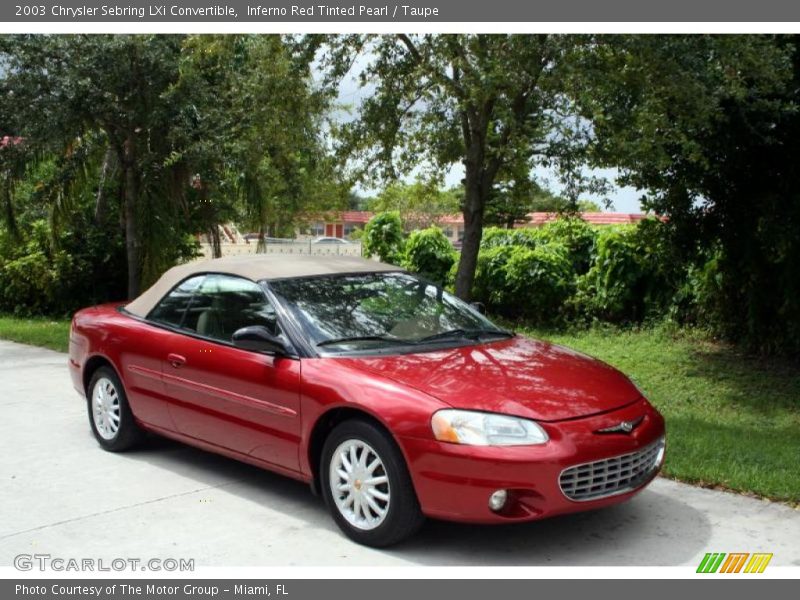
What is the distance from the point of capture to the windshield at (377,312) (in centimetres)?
552

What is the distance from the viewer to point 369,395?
15.8 ft

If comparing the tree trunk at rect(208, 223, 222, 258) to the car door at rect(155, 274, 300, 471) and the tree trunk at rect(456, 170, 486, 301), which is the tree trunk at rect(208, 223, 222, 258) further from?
the car door at rect(155, 274, 300, 471)

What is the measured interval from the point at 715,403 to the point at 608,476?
16.3ft

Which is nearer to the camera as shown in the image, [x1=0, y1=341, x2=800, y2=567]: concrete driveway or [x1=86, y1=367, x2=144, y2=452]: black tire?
[x1=0, y1=341, x2=800, y2=567]: concrete driveway

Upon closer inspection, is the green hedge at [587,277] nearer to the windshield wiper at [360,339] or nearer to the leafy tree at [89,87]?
the leafy tree at [89,87]

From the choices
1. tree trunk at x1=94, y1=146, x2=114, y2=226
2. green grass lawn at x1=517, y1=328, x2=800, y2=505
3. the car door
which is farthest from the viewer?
tree trunk at x1=94, y1=146, x2=114, y2=226

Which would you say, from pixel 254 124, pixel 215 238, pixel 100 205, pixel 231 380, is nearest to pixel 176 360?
pixel 231 380

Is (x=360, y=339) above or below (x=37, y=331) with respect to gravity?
above

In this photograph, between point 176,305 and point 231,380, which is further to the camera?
point 176,305

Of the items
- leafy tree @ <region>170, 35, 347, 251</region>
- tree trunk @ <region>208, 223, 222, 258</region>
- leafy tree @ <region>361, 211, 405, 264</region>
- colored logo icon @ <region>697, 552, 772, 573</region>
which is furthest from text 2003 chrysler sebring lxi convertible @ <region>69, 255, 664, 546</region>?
tree trunk @ <region>208, 223, 222, 258</region>

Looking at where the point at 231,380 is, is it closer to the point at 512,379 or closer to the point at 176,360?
the point at 176,360

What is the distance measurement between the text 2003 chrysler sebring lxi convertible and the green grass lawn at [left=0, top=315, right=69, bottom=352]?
21.6 ft

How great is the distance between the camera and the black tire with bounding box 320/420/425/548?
15.3 ft

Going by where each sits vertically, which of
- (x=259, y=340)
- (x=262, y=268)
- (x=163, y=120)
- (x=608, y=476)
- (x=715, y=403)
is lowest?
(x=715, y=403)
